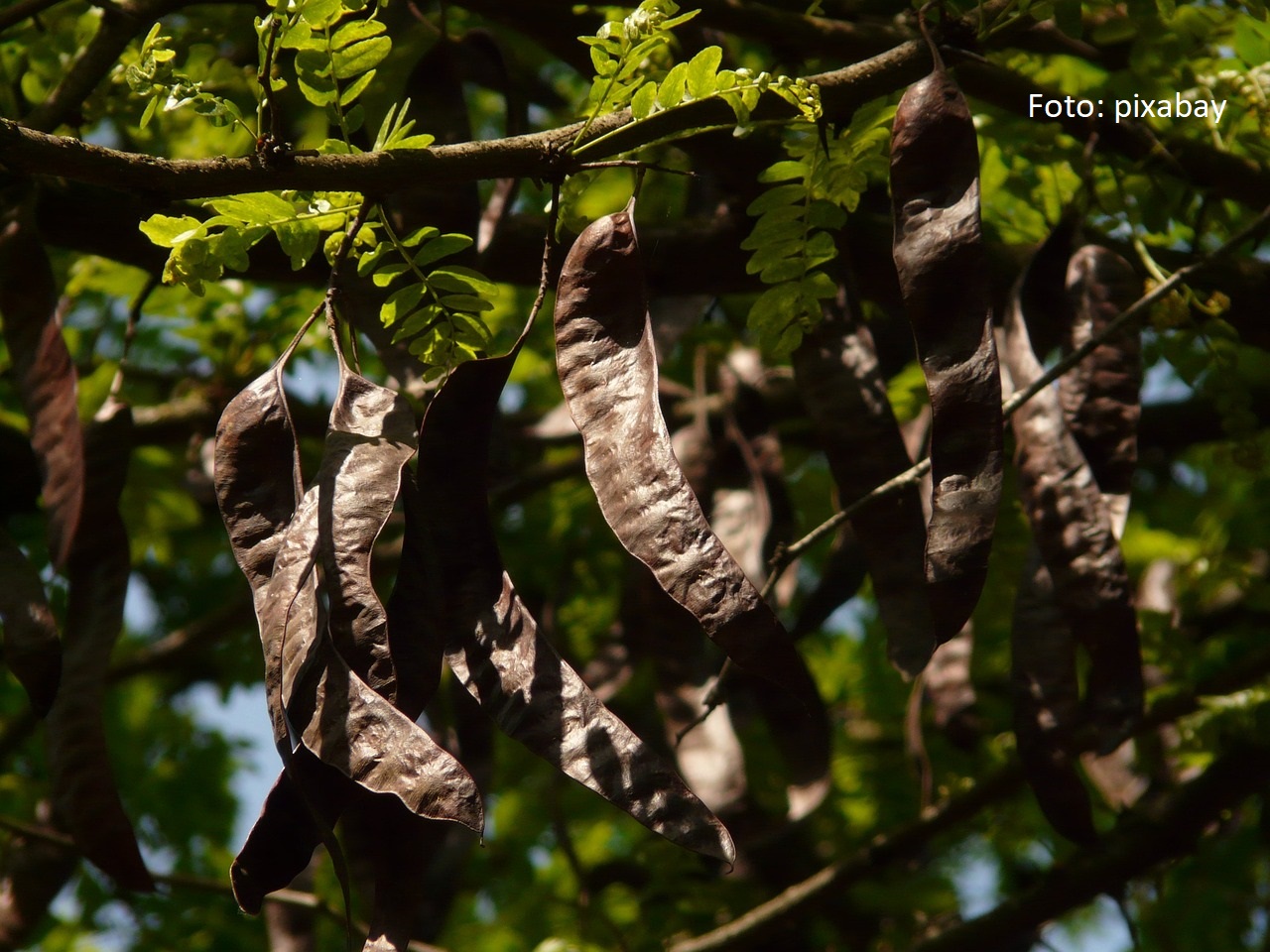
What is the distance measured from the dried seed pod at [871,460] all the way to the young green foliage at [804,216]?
0.09 metres

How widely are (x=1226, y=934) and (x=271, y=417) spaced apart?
10.7ft

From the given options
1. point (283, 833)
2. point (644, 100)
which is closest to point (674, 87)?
point (644, 100)

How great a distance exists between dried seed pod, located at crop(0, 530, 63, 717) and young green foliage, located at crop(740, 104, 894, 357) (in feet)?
3.57

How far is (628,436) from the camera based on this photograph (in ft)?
4.58

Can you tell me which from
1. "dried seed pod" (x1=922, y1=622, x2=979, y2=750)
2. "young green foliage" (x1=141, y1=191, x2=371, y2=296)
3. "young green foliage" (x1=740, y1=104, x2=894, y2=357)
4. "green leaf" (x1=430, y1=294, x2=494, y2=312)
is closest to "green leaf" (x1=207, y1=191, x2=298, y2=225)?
"young green foliage" (x1=141, y1=191, x2=371, y2=296)

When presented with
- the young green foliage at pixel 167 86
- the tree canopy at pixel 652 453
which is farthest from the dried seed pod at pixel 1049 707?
the young green foliage at pixel 167 86

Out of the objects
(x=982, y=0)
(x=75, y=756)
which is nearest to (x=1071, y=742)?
(x=982, y=0)

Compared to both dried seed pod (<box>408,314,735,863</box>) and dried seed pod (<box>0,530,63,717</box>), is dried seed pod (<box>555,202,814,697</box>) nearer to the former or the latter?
dried seed pod (<box>408,314,735,863</box>)

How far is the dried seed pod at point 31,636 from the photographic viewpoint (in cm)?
165

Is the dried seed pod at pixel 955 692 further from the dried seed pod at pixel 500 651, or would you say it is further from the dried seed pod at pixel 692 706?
the dried seed pod at pixel 500 651

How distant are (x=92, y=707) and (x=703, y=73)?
4.36ft

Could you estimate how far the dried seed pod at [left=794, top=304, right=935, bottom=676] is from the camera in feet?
6.01

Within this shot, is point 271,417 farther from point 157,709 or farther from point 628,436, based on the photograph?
point 157,709

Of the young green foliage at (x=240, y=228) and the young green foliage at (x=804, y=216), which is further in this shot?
the young green foliage at (x=804, y=216)
